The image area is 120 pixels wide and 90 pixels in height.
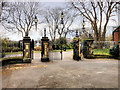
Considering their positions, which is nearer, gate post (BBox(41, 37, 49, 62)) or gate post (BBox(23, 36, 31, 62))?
gate post (BBox(23, 36, 31, 62))

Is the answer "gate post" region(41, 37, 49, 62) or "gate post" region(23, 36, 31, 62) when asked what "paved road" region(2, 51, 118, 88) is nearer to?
"gate post" region(23, 36, 31, 62)

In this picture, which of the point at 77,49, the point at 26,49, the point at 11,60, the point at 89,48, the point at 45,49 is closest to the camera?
the point at 11,60

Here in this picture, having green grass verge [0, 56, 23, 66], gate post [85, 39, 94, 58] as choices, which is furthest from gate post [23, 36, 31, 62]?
gate post [85, 39, 94, 58]

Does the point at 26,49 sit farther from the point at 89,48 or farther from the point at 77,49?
the point at 89,48

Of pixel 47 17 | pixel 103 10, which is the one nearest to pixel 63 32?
pixel 47 17

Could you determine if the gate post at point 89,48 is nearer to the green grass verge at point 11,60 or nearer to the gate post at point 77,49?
the gate post at point 77,49

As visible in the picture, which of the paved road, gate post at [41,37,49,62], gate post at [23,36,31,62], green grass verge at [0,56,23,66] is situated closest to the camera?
the paved road

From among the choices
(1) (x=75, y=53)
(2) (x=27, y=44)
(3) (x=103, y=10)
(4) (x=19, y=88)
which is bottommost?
(4) (x=19, y=88)

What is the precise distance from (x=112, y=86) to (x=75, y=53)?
287 inches

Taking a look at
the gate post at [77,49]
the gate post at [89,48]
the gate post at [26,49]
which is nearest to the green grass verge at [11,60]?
the gate post at [26,49]

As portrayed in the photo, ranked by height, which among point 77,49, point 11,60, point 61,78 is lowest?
point 61,78

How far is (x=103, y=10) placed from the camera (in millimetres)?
20984

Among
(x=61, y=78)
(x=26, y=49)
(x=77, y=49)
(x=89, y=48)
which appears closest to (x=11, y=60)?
(x=26, y=49)

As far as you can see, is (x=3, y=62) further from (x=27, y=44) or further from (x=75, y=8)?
(x=75, y=8)
